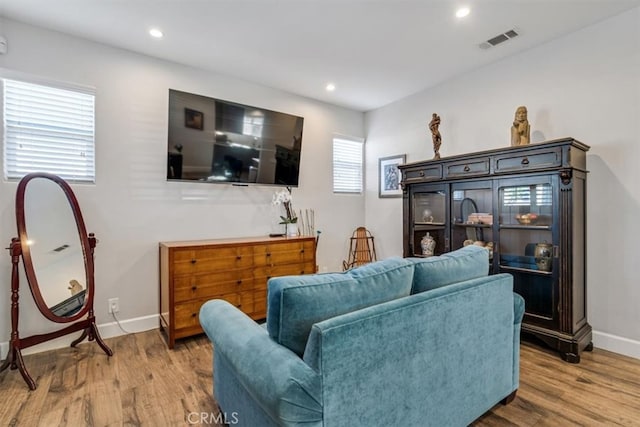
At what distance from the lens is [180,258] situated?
2.67 metres

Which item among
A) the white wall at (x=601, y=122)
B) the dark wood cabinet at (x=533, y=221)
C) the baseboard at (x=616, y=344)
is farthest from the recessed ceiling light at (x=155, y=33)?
the baseboard at (x=616, y=344)

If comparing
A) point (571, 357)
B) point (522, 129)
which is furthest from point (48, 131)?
point (571, 357)

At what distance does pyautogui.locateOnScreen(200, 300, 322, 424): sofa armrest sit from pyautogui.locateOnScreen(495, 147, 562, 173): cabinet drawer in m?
2.51

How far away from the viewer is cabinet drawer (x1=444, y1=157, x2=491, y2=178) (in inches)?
115

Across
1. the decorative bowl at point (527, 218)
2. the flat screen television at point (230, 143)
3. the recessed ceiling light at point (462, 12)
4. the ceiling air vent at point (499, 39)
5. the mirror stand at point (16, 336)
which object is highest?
the ceiling air vent at point (499, 39)

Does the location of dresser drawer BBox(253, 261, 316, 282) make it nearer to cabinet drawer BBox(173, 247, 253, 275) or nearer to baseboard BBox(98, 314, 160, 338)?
cabinet drawer BBox(173, 247, 253, 275)

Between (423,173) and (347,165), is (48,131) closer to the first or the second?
(347,165)

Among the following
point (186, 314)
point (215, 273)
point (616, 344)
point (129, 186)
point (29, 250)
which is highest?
point (129, 186)

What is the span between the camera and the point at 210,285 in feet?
9.25

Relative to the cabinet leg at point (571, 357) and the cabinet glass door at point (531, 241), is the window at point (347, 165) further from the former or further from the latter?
the cabinet leg at point (571, 357)

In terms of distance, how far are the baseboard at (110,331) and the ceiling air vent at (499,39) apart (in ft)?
13.4

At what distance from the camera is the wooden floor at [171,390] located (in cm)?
175

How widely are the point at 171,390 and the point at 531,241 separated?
3.05 m

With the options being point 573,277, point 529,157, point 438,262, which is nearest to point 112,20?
point 438,262
